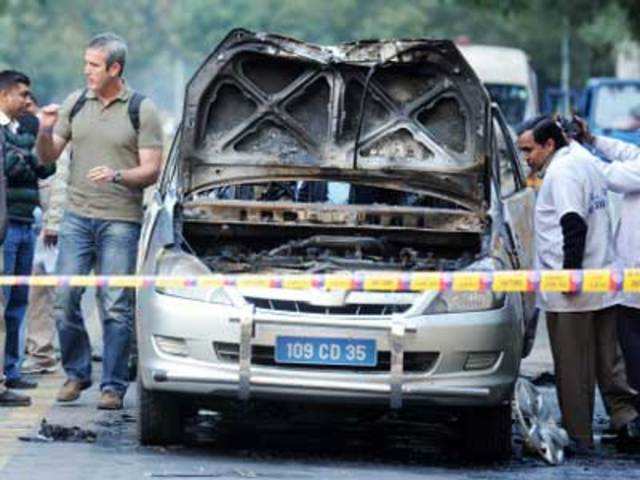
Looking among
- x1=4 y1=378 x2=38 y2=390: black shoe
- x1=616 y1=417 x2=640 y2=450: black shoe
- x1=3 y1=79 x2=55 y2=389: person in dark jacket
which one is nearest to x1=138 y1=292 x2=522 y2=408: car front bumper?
x1=616 y1=417 x2=640 y2=450: black shoe

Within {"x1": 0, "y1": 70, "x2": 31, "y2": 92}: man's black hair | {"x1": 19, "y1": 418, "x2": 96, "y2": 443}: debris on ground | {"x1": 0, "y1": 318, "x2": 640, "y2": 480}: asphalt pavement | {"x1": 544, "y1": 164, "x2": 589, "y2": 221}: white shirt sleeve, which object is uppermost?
{"x1": 0, "y1": 70, "x2": 31, "y2": 92}: man's black hair

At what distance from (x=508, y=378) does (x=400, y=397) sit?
1.91 ft

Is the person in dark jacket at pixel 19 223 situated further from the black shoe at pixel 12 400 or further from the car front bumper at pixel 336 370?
the car front bumper at pixel 336 370

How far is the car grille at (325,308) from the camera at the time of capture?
10914 mm

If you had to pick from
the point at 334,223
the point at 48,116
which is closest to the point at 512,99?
the point at 48,116

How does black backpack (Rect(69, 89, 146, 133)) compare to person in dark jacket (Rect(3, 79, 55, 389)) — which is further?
person in dark jacket (Rect(3, 79, 55, 389))

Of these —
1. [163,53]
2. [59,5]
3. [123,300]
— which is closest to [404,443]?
[123,300]

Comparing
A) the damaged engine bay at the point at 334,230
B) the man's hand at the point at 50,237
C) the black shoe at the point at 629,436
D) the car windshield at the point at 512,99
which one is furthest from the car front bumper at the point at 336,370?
the car windshield at the point at 512,99

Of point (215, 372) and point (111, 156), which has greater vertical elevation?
point (111, 156)

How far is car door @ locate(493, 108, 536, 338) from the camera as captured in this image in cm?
1216

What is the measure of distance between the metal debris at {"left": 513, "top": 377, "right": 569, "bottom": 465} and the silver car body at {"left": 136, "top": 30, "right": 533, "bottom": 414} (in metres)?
0.46

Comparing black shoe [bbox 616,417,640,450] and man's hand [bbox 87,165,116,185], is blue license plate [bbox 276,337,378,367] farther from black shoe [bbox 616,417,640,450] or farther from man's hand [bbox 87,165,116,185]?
man's hand [bbox 87,165,116,185]

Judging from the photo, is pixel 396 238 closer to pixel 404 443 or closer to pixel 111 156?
pixel 404 443

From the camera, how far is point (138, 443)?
11445 mm
